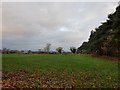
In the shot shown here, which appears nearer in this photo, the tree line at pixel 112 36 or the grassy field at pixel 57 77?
the grassy field at pixel 57 77

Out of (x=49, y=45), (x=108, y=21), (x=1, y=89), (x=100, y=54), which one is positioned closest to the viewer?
(x=1, y=89)

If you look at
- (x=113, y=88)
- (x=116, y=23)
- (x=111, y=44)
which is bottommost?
(x=113, y=88)

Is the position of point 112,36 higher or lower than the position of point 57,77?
higher

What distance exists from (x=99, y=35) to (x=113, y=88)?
44.7m

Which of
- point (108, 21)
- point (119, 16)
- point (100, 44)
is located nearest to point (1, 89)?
point (119, 16)

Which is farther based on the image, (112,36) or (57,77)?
(112,36)

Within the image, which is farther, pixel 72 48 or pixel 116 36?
pixel 72 48

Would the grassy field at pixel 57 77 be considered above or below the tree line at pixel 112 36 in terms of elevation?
below

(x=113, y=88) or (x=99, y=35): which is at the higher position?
(x=99, y=35)

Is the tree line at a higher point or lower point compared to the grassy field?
higher

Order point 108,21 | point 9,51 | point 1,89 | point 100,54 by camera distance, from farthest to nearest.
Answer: point 9,51, point 100,54, point 108,21, point 1,89

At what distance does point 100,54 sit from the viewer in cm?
5916

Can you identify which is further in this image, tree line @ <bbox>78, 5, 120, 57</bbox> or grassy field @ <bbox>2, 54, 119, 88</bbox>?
tree line @ <bbox>78, 5, 120, 57</bbox>

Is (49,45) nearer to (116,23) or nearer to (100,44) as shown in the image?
(100,44)
